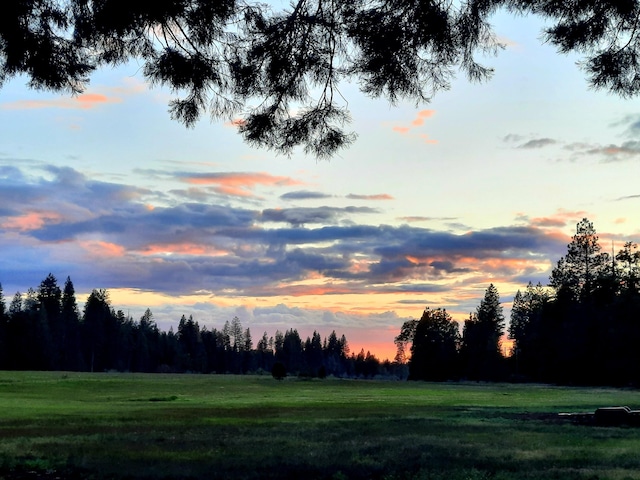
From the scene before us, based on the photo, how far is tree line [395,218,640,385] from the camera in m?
92.0

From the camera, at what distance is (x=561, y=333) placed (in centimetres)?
10312

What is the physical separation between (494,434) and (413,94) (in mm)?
13958

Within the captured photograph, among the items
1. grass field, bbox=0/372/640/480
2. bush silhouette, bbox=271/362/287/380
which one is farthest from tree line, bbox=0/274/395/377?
grass field, bbox=0/372/640/480

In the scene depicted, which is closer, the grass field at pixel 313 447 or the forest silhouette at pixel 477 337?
the grass field at pixel 313 447

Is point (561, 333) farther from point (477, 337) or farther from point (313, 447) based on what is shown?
point (313, 447)

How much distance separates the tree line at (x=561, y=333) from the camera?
9200 cm

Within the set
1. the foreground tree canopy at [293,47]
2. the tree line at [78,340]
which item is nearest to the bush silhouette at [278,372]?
the tree line at [78,340]

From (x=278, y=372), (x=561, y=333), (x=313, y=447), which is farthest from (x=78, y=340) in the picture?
(x=313, y=447)

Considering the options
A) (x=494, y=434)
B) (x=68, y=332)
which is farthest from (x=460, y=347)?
(x=494, y=434)

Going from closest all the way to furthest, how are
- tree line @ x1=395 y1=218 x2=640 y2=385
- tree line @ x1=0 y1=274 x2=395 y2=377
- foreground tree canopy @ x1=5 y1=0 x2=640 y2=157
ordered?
foreground tree canopy @ x1=5 y1=0 x2=640 y2=157 < tree line @ x1=395 y1=218 x2=640 y2=385 < tree line @ x1=0 y1=274 x2=395 y2=377

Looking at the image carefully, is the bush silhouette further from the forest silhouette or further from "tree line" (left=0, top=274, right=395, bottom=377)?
"tree line" (left=0, top=274, right=395, bottom=377)

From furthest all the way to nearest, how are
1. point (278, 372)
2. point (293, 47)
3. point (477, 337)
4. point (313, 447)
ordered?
point (477, 337)
point (278, 372)
point (313, 447)
point (293, 47)

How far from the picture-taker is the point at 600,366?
95.7m

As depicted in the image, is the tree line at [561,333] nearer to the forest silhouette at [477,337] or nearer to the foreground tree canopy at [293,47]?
the forest silhouette at [477,337]
